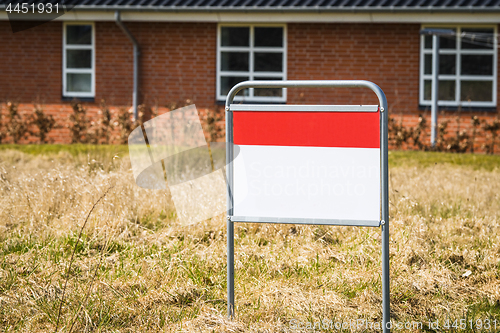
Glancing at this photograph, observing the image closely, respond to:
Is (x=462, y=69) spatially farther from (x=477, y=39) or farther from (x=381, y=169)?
(x=381, y=169)

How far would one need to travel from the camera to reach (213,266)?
159 inches

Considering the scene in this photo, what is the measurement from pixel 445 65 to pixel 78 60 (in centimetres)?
790

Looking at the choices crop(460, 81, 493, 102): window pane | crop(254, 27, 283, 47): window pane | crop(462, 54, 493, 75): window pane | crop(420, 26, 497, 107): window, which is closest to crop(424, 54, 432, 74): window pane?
crop(420, 26, 497, 107): window

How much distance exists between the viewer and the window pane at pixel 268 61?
12078mm

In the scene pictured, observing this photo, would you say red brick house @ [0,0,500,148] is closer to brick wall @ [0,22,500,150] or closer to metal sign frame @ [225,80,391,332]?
brick wall @ [0,22,500,150]

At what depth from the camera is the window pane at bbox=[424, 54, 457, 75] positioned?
11.6 m

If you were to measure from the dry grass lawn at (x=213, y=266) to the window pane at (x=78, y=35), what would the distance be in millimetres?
7293

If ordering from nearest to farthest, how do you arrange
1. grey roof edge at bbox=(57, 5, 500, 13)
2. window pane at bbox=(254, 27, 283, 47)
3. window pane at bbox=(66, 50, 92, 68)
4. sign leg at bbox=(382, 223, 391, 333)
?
1. sign leg at bbox=(382, 223, 391, 333)
2. grey roof edge at bbox=(57, 5, 500, 13)
3. window pane at bbox=(254, 27, 283, 47)
4. window pane at bbox=(66, 50, 92, 68)

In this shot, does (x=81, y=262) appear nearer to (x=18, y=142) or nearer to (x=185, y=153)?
(x=185, y=153)

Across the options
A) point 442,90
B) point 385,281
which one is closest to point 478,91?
point 442,90

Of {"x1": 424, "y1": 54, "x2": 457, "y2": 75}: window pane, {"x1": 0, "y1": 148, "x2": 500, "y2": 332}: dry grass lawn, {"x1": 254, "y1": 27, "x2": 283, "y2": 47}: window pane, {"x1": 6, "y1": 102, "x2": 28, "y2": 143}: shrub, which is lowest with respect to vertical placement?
{"x1": 0, "y1": 148, "x2": 500, "y2": 332}: dry grass lawn

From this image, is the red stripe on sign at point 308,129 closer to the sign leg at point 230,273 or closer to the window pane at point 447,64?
the sign leg at point 230,273

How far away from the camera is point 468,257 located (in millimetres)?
4141

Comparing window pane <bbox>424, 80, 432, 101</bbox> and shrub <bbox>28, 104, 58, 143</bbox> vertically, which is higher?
window pane <bbox>424, 80, 432, 101</bbox>
